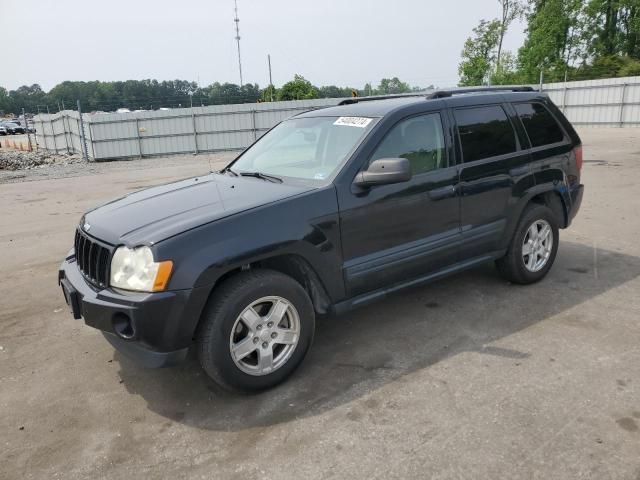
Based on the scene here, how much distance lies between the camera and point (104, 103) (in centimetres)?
2916

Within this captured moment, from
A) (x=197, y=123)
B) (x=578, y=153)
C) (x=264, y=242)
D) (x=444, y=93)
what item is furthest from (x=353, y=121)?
(x=197, y=123)

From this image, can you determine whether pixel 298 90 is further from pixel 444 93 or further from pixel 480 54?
pixel 444 93

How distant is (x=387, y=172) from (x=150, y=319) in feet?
5.71

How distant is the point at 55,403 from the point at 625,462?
329 centimetres

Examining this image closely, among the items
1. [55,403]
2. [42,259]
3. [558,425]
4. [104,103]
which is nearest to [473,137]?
[558,425]

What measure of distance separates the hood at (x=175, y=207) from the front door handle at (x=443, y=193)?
1.05 m

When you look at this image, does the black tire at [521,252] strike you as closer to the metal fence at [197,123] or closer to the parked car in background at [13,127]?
the metal fence at [197,123]

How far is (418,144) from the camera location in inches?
160

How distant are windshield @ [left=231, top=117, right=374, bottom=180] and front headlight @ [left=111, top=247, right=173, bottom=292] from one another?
1.31 m

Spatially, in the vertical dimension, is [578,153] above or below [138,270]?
above

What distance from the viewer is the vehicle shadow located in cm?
321

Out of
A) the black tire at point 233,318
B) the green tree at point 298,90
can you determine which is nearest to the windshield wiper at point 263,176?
the black tire at point 233,318

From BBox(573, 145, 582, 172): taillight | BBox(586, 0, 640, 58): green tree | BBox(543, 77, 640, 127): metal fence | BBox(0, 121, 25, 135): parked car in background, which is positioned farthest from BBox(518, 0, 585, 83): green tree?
BBox(0, 121, 25, 135): parked car in background

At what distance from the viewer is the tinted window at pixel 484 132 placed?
14.1 ft
